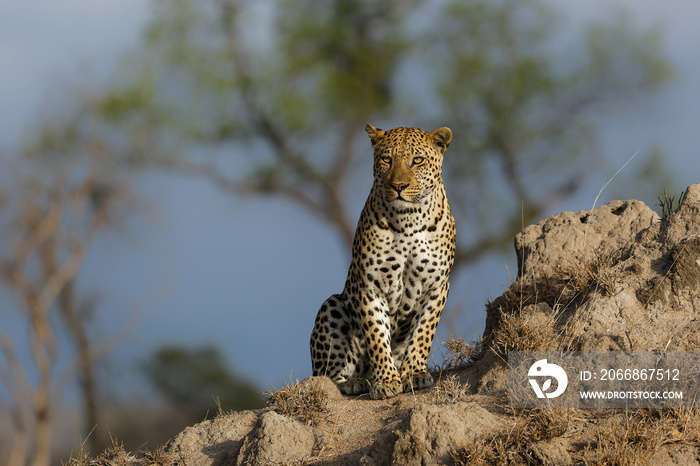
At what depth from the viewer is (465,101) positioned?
19.4 meters

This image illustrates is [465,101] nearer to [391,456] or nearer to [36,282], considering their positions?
[36,282]

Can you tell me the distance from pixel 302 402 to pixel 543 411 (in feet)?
6.56

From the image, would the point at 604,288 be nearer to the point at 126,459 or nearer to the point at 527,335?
the point at 527,335

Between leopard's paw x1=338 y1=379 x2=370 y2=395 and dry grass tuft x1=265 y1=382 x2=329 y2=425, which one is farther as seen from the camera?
leopard's paw x1=338 y1=379 x2=370 y2=395

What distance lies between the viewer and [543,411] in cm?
549

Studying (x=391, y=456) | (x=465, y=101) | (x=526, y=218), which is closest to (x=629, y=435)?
(x=391, y=456)

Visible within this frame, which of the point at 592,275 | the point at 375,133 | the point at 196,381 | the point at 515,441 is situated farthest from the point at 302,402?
the point at 196,381

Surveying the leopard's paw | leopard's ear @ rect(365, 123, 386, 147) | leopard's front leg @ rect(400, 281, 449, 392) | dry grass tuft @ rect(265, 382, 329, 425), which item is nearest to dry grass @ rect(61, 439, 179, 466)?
dry grass tuft @ rect(265, 382, 329, 425)

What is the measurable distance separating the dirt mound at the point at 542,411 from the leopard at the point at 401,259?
0.35 m

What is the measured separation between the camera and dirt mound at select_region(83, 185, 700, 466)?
5312 mm

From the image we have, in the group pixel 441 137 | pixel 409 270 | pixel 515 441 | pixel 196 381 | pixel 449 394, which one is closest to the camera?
pixel 515 441

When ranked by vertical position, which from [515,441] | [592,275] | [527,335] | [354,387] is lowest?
[515,441]

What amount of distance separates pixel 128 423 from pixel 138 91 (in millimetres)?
8163

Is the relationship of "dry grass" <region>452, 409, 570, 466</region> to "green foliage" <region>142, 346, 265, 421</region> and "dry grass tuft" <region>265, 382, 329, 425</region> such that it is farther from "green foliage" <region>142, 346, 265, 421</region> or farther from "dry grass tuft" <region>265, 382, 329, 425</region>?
"green foliage" <region>142, 346, 265, 421</region>
